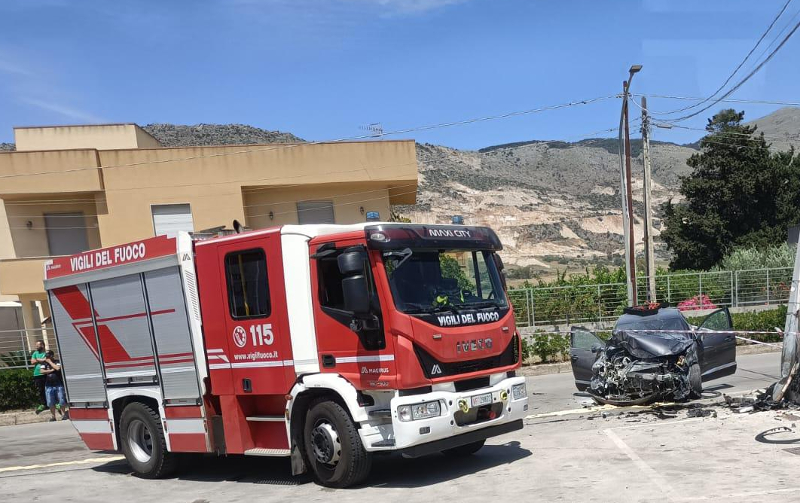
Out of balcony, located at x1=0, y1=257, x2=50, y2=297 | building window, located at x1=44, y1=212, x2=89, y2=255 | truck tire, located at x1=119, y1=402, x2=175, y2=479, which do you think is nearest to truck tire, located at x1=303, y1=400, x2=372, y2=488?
truck tire, located at x1=119, y1=402, x2=175, y2=479

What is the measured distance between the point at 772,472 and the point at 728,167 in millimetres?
39817

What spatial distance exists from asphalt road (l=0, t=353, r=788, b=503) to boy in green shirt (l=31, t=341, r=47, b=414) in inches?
190

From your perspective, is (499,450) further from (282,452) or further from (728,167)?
(728,167)

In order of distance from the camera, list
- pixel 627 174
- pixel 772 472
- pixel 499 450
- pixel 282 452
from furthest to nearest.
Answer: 1. pixel 627 174
2. pixel 499 450
3. pixel 282 452
4. pixel 772 472

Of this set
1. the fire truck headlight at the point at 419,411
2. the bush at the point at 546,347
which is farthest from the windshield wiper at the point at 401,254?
the bush at the point at 546,347

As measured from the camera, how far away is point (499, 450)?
331 inches

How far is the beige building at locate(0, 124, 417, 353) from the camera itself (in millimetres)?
23609

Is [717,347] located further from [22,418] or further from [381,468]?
[22,418]

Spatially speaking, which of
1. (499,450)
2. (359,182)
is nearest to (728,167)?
(359,182)

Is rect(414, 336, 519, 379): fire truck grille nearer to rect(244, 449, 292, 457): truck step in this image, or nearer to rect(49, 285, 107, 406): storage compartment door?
rect(244, 449, 292, 457): truck step

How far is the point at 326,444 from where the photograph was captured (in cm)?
693

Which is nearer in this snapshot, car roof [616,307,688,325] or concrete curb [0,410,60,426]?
car roof [616,307,688,325]

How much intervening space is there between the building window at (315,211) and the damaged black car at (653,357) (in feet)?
50.8

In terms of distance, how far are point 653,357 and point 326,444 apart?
5543 millimetres
